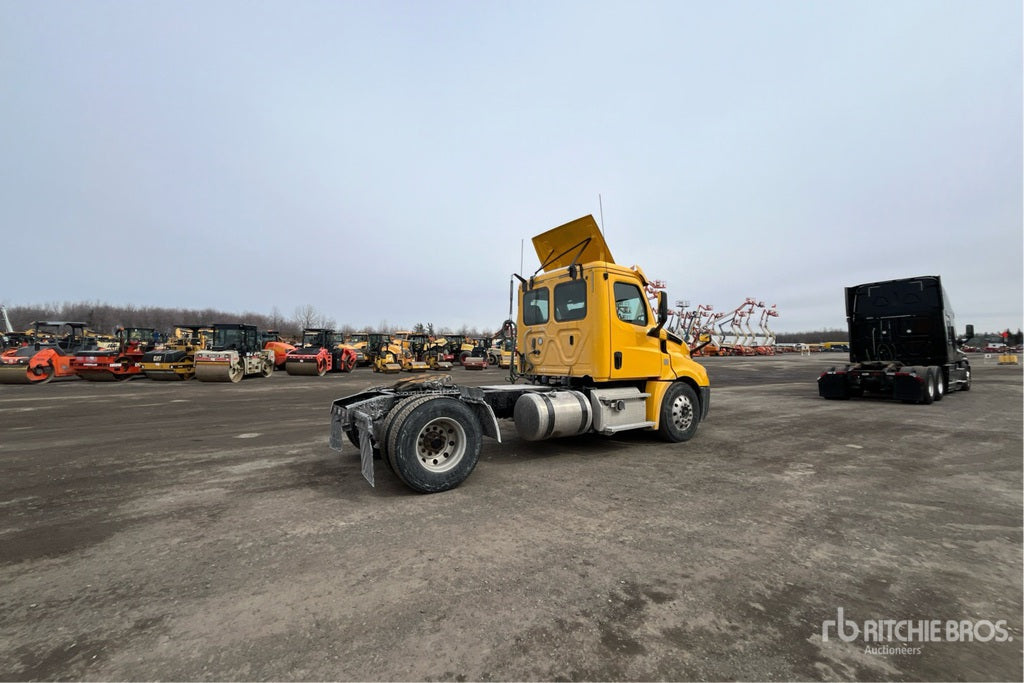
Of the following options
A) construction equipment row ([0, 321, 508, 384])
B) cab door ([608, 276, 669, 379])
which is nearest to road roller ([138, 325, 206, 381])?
construction equipment row ([0, 321, 508, 384])

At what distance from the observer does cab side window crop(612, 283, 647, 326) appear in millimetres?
6711

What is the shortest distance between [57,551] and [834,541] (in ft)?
20.1

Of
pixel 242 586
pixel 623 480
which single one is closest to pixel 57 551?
pixel 242 586

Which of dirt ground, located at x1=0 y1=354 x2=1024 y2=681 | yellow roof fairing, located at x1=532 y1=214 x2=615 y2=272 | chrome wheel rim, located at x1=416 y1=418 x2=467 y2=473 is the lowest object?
dirt ground, located at x1=0 y1=354 x2=1024 y2=681

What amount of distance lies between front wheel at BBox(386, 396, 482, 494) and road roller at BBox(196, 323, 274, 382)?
18017 millimetres

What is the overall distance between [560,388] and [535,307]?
164 centimetres

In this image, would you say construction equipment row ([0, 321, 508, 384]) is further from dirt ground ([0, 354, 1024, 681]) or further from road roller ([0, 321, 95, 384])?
dirt ground ([0, 354, 1024, 681])

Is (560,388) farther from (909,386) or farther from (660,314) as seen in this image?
(909,386)

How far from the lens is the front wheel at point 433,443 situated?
14.9 feet

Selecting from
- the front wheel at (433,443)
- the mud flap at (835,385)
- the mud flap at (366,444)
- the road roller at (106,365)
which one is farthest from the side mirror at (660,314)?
the road roller at (106,365)

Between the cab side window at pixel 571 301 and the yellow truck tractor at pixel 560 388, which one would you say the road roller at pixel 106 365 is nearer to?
the yellow truck tractor at pixel 560 388

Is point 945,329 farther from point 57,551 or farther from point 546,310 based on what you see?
point 57,551

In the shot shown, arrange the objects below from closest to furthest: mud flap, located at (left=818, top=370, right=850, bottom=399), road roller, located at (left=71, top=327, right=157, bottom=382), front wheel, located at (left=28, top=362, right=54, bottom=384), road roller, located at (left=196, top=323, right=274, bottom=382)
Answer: mud flap, located at (left=818, top=370, right=850, bottom=399) < front wheel, located at (left=28, top=362, right=54, bottom=384) < road roller, located at (left=196, top=323, right=274, bottom=382) < road roller, located at (left=71, top=327, right=157, bottom=382)

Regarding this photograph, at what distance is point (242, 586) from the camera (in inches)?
112
